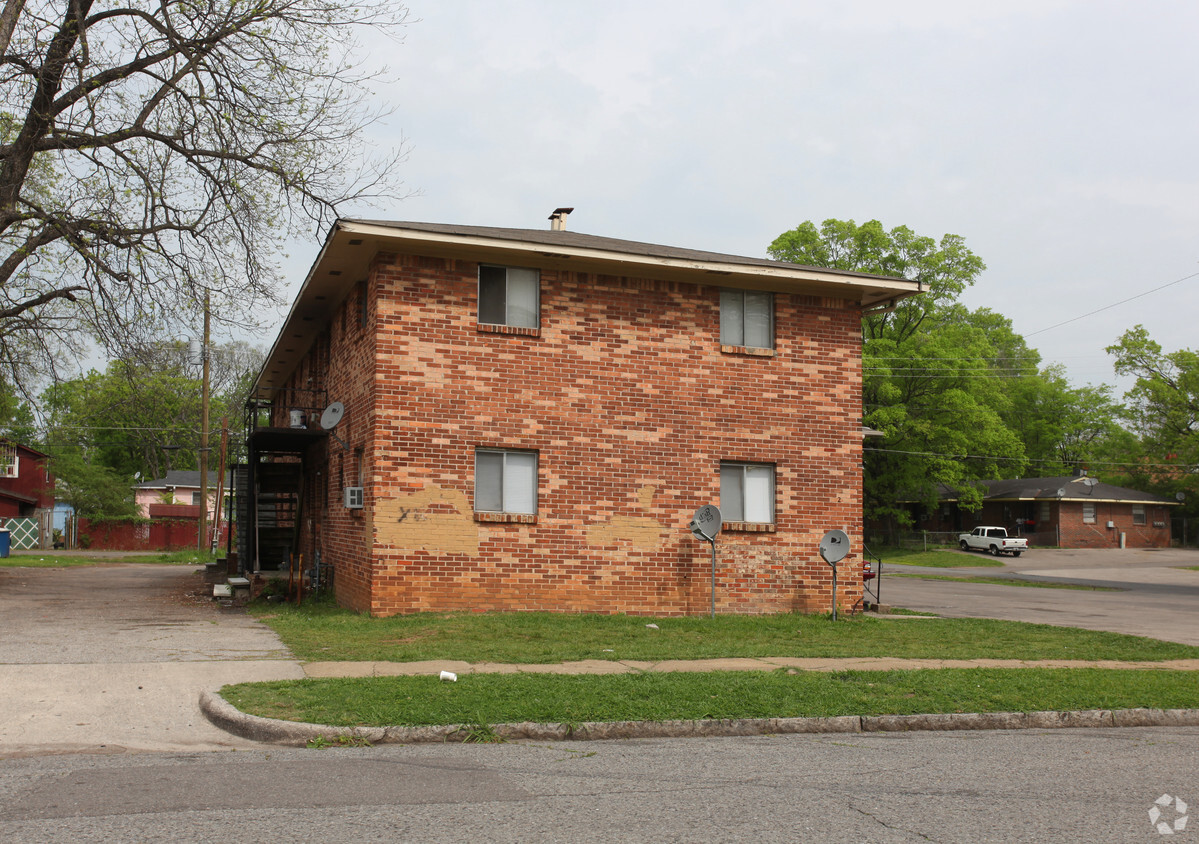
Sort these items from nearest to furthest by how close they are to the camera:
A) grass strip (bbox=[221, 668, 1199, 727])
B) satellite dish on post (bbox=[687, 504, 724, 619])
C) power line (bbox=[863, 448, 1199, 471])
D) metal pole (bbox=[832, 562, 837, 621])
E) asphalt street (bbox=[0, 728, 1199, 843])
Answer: asphalt street (bbox=[0, 728, 1199, 843])
grass strip (bbox=[221, 668, 1199, 727])
satellite dish on post (bbox=[687, 504, 724, 619])
metal pole (bbox=[832, 562, 837, 621])
power line (bbox=[863, 448, 1199, 471])

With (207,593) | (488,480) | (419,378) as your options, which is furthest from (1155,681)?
(207,593)

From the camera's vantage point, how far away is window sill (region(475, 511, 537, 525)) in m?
15.0

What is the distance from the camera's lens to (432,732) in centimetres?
748

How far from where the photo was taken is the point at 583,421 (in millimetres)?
15750

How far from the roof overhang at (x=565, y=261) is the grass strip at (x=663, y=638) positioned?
17.6 feet

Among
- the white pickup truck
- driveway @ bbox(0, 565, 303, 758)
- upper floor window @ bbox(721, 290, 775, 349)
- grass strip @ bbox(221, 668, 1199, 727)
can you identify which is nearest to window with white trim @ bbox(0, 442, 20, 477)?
driveway @ bbox(0, 565, 303, 758)

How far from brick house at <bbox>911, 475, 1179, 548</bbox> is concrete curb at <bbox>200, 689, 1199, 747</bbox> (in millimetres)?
51529

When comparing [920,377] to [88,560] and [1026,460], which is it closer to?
[1026,460]

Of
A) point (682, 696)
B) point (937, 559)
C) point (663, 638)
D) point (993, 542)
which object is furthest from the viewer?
point (993, 542)

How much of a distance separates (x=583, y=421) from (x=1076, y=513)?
5376 centimetres

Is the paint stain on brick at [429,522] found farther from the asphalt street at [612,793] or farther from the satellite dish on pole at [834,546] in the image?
the asphalt street at [612,793]

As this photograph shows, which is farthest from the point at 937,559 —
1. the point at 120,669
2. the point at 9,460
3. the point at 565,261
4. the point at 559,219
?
the point at 9,460

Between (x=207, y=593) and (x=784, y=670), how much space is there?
13.7 m

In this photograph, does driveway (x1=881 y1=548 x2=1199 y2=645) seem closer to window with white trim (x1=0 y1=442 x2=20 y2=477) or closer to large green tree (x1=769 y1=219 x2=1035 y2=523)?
large green tree (x1=769 y1=219 x2=1035 y2=523)
